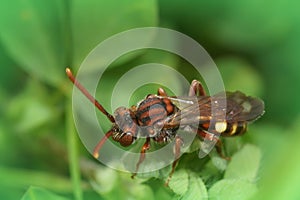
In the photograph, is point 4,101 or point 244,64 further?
point 244,64

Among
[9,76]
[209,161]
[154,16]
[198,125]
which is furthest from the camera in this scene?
[9,76]

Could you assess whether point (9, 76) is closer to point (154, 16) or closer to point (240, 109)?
point (154, 16)

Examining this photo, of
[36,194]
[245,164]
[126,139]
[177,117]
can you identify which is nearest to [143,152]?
[126,139]

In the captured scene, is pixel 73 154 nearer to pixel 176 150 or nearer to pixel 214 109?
pixel 176 150

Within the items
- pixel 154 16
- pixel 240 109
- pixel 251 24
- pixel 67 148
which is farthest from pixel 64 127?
pixel 251 24

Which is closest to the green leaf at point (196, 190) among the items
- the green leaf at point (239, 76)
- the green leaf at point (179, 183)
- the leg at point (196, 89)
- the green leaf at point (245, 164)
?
the green leaf at point (179, 183)

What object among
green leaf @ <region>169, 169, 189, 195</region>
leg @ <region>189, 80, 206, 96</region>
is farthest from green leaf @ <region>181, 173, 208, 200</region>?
leg @ <region>189, 80, 206, 96</region>

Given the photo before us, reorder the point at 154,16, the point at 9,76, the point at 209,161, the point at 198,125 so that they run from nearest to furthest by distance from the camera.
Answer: the point at 209,161, the point at 198,125, the point at 154,16, the point at 9,76
